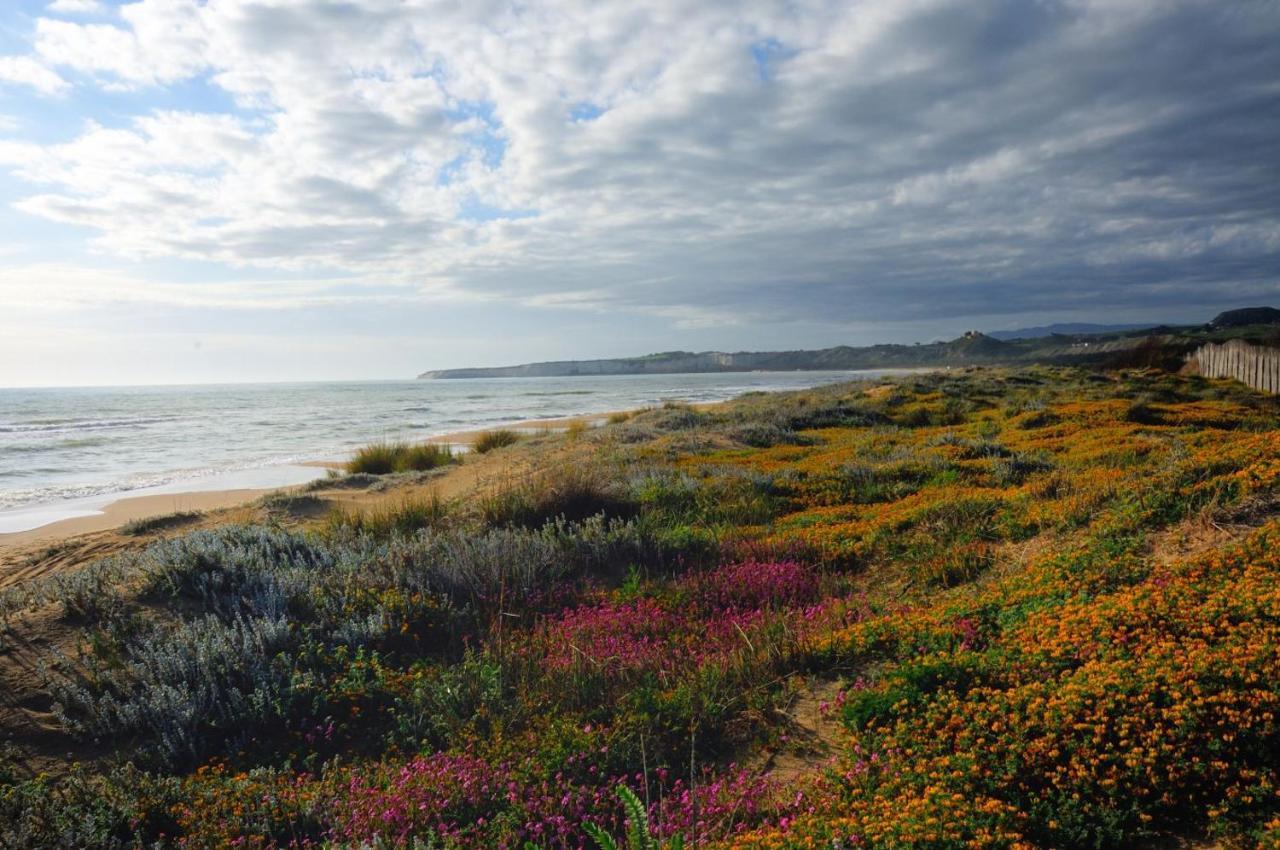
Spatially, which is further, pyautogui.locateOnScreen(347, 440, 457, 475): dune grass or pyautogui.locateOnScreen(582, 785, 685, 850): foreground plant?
pyautogui.locateOnScreen(347, 440, 457, 475): dune grass

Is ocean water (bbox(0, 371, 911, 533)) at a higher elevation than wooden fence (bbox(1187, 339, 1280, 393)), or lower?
lower

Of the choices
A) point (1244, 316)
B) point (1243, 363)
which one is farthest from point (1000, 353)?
point (1243, 363)

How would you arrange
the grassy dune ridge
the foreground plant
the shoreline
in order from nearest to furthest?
the foreground plant → the grassy dune ridge → the shoreline

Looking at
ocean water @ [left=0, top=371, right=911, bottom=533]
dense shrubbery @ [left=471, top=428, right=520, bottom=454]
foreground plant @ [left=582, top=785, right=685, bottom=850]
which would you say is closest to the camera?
foreground plant @ [left=582, top=785, right=685, bottom=850]

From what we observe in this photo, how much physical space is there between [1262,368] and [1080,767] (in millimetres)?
31484

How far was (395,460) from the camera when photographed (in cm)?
2017

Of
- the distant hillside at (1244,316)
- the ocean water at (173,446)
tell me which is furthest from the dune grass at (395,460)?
the distant hillside at (1244,316)

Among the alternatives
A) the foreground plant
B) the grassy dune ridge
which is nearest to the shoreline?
the grassy dune ridge

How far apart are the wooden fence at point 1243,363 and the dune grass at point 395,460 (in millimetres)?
28203

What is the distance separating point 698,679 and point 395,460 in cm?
1680

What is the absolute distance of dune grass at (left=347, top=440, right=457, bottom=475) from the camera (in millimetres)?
19969

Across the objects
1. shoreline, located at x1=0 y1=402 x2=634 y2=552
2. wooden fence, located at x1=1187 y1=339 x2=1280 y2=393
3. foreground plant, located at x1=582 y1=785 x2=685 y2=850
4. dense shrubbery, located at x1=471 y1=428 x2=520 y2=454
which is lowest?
shoreline, located at x1=0 y1=402 x2=634 y2=552

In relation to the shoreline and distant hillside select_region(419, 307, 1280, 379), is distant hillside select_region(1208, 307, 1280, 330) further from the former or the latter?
the shoreline

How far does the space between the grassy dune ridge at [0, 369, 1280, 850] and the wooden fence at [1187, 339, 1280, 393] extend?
23598 millimetres
